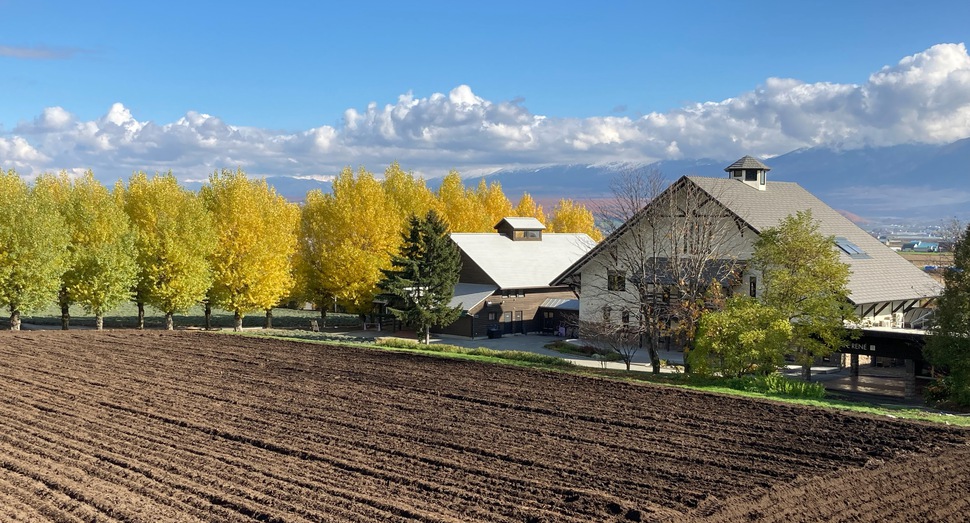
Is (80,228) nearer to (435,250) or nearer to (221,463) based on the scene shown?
(435,250)

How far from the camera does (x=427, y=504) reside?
533 inches

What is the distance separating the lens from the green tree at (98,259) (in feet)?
142

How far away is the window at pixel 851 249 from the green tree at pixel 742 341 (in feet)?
41.4

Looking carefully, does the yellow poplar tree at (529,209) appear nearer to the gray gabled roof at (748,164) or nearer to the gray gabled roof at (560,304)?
the gray gabled roof at (560,304)

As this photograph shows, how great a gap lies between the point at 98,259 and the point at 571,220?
53495 millimetres

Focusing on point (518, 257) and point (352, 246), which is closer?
point (352, 246)

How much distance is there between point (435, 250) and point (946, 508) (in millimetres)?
31296

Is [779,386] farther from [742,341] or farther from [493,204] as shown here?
[493,204]

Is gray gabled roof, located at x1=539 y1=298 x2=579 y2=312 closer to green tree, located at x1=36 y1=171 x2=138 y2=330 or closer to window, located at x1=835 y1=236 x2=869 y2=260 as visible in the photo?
window, located at x1=835 y1=236 x2=869 y2=260

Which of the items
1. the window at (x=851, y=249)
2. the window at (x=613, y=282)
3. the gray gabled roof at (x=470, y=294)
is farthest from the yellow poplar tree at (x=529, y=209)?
the window at (x=851, y=249)

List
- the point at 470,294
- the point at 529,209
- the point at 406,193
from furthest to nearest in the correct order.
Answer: the point at 529,209
the point at 406,193
the point at 470,294

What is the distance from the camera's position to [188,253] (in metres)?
44.1

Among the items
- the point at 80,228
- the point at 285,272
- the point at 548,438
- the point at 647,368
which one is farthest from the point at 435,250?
the point at 548,438

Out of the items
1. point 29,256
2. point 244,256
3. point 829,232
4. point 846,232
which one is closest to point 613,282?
point 829,232
